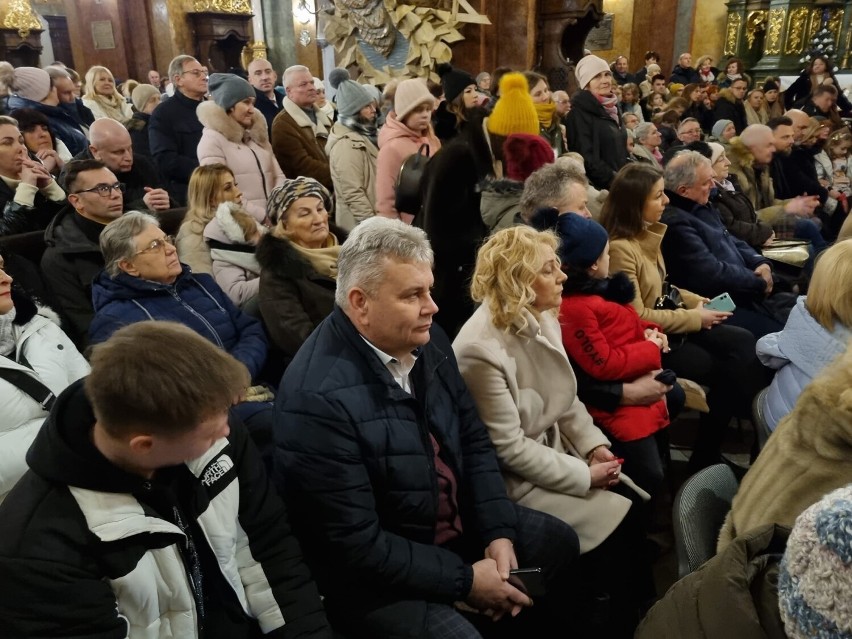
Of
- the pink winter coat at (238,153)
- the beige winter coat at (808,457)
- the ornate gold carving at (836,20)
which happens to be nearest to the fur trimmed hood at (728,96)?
the ornate gold carving at (836,20)

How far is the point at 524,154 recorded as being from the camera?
11.4 ft

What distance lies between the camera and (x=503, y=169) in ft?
12.4

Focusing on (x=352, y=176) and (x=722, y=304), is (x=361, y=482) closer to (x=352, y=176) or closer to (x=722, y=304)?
(x=722, y=304)

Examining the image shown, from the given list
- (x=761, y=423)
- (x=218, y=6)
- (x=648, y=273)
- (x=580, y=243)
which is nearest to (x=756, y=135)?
(x=648, y=273)

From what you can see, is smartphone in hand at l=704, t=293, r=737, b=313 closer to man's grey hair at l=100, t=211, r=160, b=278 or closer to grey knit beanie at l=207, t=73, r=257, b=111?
man's grey hair at l=100, t=211, r=160, b=278

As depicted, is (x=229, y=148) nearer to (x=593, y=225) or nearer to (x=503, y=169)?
(x=503, y=169)

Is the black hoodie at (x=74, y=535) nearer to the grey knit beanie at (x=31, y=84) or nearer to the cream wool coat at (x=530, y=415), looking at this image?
the cream wool coat at (x=530, y=415)

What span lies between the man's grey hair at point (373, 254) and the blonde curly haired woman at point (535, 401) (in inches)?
17.9

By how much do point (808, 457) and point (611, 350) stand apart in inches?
44.0

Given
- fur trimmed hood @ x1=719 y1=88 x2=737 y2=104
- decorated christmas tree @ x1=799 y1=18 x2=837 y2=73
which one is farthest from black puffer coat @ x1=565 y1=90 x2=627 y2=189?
decorated christmas tree @ x1=799 y1=18 x2=837 y2=73

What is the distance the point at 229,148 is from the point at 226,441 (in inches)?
119

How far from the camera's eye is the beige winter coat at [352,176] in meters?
4.36

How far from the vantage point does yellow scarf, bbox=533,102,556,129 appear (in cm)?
465

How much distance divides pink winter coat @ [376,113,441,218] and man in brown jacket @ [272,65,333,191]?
3.36 ft
